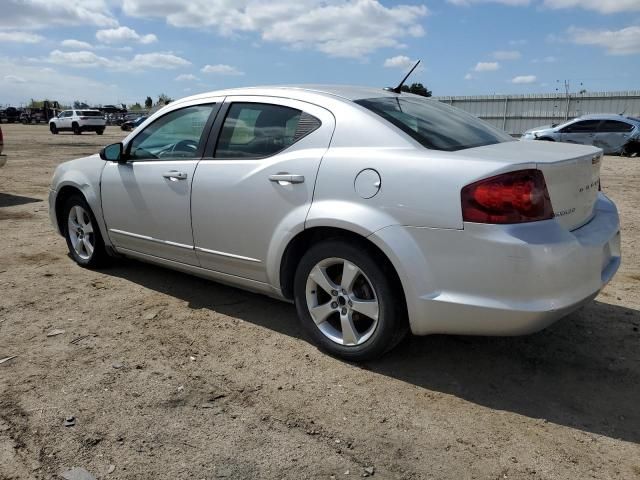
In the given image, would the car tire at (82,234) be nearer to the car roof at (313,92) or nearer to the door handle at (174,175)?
the door handle at (174,175)

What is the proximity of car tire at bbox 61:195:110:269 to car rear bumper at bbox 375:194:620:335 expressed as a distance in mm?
3127

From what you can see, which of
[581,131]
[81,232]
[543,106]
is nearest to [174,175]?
[81,232]

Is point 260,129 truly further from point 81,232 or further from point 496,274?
point 81,232

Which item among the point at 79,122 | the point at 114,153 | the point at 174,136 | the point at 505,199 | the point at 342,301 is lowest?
the point at 342,301

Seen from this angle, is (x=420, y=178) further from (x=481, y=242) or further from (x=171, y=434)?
(x=171, y=434)

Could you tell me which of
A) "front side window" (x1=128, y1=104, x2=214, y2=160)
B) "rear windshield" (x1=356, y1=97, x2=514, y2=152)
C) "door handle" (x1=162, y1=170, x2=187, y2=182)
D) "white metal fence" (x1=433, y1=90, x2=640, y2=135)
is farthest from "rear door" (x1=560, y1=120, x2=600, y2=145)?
"door handle" (x1=162, y1=170, x2=187, y2=182)

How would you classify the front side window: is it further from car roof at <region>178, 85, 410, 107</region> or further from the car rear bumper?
the car rear bumper

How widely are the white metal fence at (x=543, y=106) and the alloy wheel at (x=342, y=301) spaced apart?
23.4 meters

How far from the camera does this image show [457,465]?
2.46 metres

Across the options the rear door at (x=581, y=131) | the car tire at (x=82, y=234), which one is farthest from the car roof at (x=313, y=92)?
the rear door at (x=581, y=131)

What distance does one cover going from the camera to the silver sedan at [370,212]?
275cm

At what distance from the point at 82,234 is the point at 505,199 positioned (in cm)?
402

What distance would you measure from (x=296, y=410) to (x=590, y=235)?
1.83 metres

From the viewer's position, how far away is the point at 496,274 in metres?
2.74
